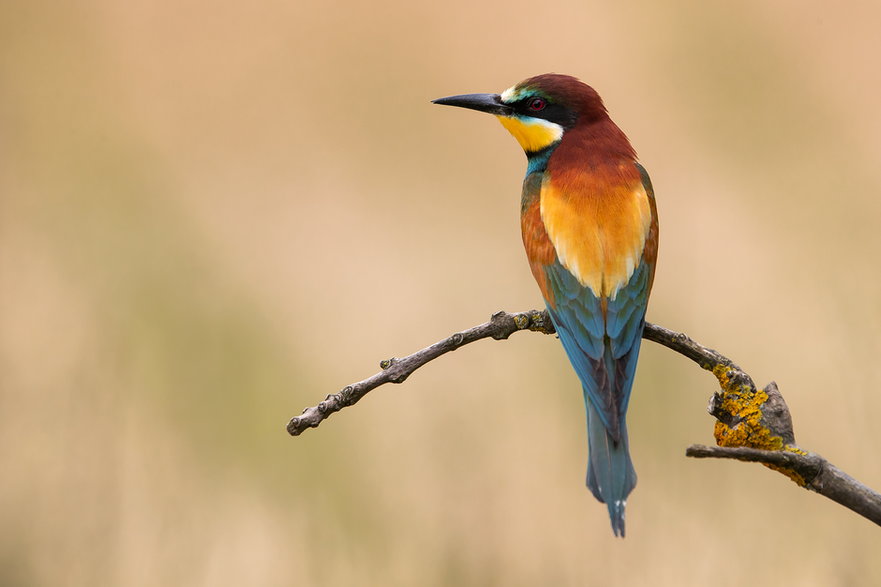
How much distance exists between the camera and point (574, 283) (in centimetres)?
173

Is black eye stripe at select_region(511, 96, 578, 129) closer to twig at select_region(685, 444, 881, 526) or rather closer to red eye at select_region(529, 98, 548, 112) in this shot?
red eye at select_region(529, 98, 548, 112)

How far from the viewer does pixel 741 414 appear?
129 centimetres

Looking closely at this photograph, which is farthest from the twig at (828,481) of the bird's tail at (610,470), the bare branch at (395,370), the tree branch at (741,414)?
the bare branch at (395,370)

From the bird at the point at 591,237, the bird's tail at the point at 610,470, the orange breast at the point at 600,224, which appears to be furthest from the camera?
the orange breast at the point at 600,224

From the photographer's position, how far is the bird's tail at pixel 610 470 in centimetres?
136

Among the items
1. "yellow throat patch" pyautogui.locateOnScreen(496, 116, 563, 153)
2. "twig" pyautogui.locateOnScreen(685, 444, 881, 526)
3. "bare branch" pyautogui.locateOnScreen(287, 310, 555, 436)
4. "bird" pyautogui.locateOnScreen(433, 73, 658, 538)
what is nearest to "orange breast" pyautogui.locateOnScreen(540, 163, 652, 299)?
"bird" pyautogui.locateOnScreen(433, 73, 658, 538)

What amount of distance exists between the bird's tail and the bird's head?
0.70 m

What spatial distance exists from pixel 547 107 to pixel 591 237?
367 millimetres

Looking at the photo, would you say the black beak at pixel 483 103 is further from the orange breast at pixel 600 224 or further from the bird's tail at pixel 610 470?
the bird's tail at pixel 610 470

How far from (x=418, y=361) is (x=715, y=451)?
0.49 metres

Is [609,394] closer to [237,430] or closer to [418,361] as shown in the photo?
[418,361]

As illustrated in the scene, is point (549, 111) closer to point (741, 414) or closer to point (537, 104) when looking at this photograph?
point (537, 104)

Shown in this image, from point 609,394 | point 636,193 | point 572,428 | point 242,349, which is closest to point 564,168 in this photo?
point 636,193

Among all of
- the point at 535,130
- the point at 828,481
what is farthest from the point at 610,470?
the point at 535,130
